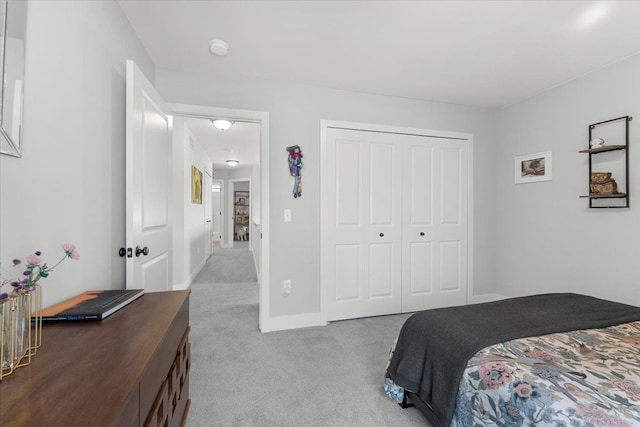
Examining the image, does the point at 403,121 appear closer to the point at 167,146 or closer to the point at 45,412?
the point at 167,146

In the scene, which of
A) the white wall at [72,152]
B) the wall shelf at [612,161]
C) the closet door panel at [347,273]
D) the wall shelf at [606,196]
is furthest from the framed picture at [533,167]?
the white wall at [72,152]

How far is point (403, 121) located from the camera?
3.25 meters

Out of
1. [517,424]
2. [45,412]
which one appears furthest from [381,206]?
[45,412]

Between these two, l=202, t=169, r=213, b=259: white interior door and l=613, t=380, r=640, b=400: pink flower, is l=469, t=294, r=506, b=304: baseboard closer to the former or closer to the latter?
l=613, t=380, r=640, b=400: pink flower

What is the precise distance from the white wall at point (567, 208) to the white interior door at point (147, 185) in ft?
11.7

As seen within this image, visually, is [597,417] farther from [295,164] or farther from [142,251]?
[295,164]

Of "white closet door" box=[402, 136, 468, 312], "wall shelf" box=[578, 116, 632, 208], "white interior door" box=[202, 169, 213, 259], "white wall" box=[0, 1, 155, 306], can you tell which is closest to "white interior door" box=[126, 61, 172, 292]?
"white wall" box=[0, 1, 155, 306]

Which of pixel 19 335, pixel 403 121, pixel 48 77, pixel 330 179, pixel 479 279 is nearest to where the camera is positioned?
pixel 19 335

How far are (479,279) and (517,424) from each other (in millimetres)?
2819

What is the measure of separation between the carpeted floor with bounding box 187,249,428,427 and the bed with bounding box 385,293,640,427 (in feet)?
0.84

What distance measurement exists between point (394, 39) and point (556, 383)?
86.2 inches

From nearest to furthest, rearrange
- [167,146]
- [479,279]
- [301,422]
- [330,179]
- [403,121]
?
[301,422] → [167,146] → [330,179] → [403,121] → [479,279]

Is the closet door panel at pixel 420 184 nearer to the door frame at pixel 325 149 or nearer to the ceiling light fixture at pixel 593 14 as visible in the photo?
the door frame at pixel 325 149

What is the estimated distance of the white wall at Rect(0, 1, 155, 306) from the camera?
107cm
